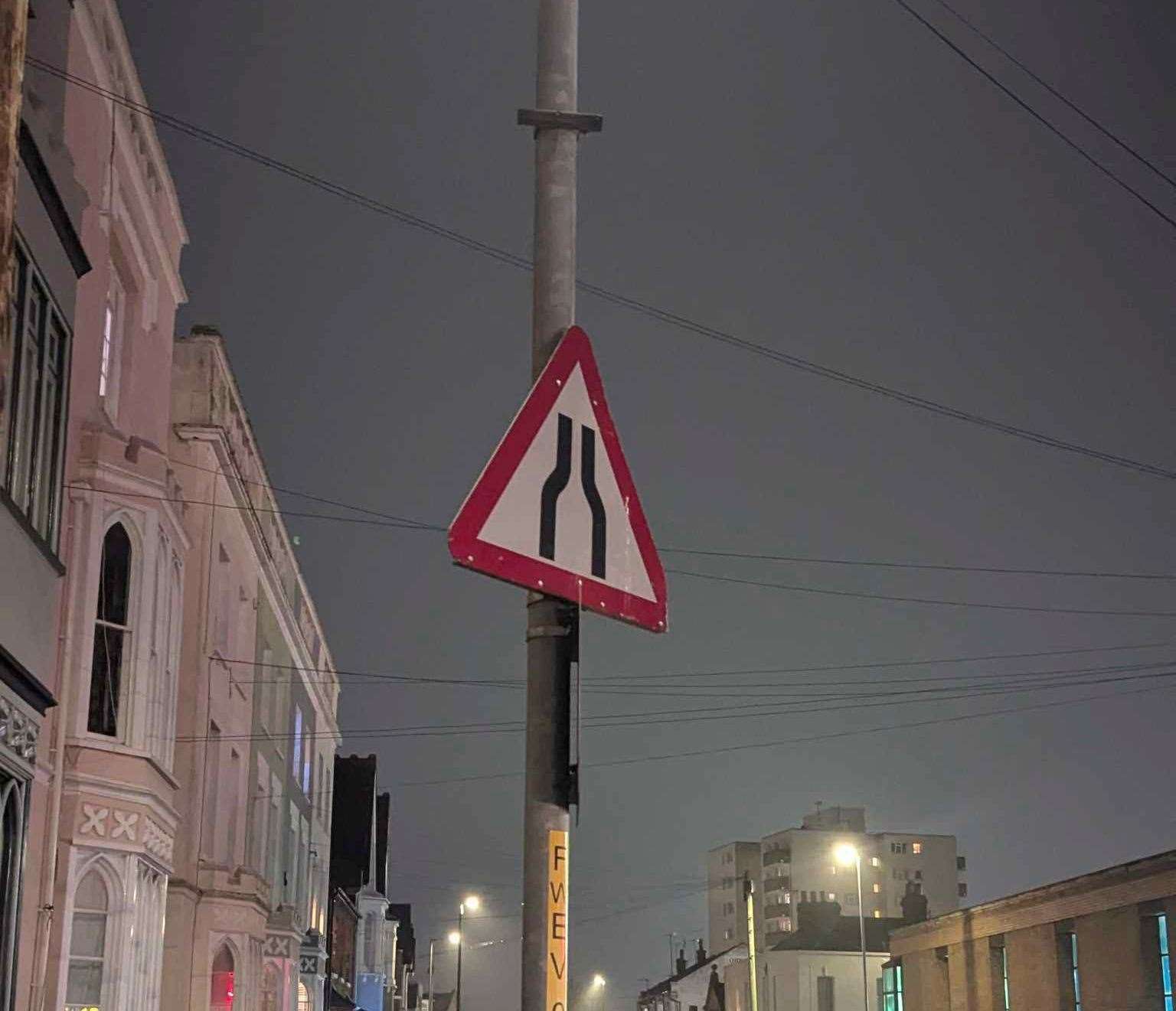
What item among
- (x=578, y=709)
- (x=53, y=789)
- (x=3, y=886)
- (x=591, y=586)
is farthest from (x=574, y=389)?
(x=53, y=789)

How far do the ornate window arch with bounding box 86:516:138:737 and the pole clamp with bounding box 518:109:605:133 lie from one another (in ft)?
52.3

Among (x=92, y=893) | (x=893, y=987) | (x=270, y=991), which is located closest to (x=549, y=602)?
(x=92, y=893)

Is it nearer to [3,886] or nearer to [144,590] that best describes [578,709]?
[3,886]

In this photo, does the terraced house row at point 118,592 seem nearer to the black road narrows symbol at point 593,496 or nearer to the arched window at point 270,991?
the arched window at point 270,991

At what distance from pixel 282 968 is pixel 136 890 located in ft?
57.4

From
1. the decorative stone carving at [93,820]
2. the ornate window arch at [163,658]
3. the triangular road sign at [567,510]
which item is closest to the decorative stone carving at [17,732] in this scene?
the decorative stone carving at [93,820]

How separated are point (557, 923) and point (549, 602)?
1040 mm

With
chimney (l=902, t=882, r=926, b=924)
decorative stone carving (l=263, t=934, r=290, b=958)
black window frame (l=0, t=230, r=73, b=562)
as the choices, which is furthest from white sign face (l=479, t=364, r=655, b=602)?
chimney (l=902, t=882, r=926, b=924)

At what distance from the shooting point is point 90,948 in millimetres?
21172

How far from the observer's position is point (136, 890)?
2153 centimetres

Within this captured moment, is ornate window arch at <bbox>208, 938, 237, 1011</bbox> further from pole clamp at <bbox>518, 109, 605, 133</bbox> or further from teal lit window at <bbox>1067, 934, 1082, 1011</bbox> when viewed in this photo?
pole clamp at <bbox>518, 109, 605, 133</bbox>

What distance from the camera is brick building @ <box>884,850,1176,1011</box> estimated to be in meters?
38.7

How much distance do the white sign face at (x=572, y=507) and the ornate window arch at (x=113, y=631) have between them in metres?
16.1

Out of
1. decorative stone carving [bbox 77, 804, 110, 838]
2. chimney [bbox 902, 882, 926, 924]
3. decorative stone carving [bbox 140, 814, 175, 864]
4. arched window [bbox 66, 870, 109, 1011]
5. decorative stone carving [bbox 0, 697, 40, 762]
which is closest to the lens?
decorative stone carving [bbox 0, 697, 40, 762]
